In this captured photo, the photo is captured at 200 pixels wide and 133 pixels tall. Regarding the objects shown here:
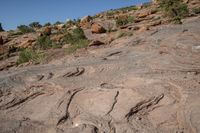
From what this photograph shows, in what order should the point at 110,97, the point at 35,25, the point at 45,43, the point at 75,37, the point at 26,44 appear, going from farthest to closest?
the point at 35,25, the point at 26,44, the point at 45,43, the point at 75,37, the point at 110,97

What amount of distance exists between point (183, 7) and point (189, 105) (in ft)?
57.1

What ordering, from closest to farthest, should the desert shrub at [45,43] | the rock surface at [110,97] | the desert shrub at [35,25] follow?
the rock surface at [110,97]
the desert shrub at [45,43]
the desert shrub at [35,25]

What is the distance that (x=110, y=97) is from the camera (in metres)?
6.64

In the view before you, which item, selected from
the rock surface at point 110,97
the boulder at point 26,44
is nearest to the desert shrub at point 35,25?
the boulder at point 26,44

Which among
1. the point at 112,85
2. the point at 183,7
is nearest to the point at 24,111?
→ the point at 112,85

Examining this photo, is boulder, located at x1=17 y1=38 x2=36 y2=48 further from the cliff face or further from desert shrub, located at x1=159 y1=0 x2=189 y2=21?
the cliff face

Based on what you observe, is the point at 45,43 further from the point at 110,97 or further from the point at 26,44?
the point at 110,97

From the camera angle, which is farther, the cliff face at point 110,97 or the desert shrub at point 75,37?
the desert shrub at point 75,37

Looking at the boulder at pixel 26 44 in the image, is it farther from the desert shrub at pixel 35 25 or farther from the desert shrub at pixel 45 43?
the desert shrub at pixel 35 25

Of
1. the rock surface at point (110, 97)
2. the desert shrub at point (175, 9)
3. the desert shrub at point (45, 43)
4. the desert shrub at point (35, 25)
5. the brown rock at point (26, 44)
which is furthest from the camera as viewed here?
the desert shrub at point (35, 25)

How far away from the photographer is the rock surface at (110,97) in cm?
568

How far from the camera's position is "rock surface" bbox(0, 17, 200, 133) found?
5684 mm

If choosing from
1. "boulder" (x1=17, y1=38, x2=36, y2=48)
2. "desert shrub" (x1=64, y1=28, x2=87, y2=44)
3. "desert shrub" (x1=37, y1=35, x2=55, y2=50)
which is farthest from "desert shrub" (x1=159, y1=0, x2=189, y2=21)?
"boulder" (x1=17, y1=38, x2=36, y2=48)

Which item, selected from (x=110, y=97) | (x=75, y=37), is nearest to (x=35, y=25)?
(x=75, y=37)
